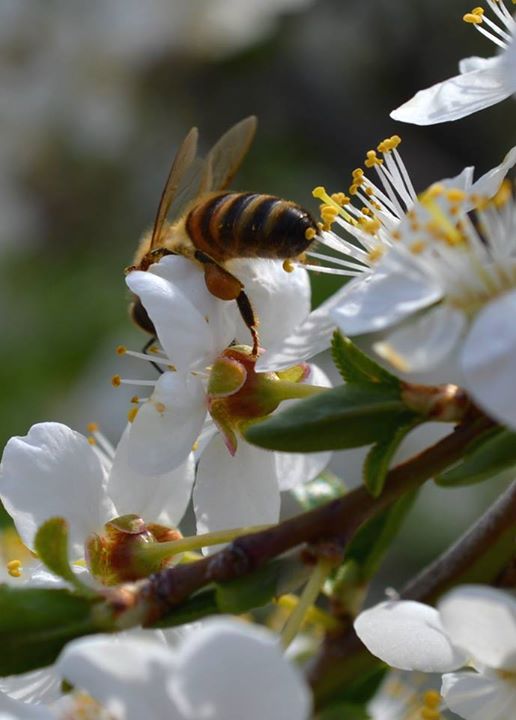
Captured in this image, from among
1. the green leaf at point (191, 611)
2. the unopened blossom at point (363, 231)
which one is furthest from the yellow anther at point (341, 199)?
the green leaf at point (191, 611)

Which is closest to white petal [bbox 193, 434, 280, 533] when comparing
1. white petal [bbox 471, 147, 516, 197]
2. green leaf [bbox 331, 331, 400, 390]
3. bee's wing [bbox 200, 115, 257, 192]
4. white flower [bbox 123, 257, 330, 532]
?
white flower [bbox 123, 257, 330, 532]

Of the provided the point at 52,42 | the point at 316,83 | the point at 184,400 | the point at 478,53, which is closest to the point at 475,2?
the point at 478,53

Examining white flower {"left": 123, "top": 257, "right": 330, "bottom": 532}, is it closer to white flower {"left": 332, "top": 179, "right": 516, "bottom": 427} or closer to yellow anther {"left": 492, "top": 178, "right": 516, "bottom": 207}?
white flower {"left": 332, "top": 179, "right": 516, "bottom": 427}

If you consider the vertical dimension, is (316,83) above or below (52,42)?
below

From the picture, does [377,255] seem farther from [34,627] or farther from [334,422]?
[34,627]

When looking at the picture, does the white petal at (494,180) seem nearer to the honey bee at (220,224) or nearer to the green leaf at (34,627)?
the honey bee at (220,224)

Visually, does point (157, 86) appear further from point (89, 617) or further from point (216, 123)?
point (89, 617)

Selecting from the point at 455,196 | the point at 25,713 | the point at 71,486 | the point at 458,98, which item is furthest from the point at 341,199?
the point at 25,713
